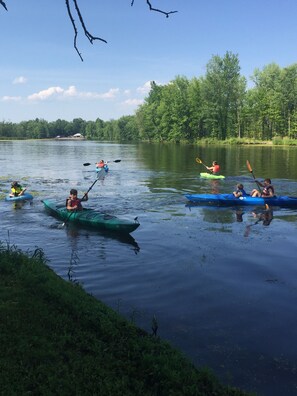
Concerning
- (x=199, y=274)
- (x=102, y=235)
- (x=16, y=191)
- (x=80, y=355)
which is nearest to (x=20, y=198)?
(x=16, y=191)

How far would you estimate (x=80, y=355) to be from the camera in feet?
15.8

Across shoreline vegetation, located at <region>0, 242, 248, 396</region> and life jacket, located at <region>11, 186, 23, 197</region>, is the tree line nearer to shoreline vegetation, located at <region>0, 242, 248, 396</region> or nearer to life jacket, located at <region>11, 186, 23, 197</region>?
life jacket, located at <region>11, 186, 23, 197</region>

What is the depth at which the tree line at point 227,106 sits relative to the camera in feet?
251

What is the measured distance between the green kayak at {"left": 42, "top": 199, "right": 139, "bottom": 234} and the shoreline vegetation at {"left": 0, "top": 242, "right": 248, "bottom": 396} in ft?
22.1

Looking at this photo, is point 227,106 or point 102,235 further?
point 227,106

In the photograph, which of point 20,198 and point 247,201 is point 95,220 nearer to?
point 20,198

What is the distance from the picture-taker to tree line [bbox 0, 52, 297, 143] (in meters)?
76.6

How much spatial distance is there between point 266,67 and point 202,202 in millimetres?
71715

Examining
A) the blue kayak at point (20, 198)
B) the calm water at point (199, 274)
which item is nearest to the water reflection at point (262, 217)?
the calm water at point (199, 274)

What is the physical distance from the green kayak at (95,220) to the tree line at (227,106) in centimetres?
6771

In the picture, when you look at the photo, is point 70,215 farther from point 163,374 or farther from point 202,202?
point 163,374

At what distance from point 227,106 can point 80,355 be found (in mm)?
86540

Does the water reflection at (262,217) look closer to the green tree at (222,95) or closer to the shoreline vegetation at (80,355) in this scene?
the shoreline vegetation at (80,355)

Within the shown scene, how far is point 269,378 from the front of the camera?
5.51 meters
